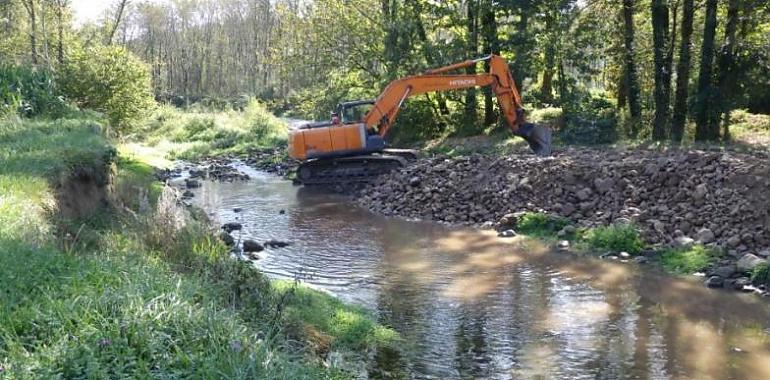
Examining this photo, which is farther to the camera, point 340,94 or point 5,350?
point 340,94

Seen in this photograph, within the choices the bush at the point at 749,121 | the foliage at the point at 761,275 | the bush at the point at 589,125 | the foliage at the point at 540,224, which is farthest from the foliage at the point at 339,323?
the bush at the point at 749,121

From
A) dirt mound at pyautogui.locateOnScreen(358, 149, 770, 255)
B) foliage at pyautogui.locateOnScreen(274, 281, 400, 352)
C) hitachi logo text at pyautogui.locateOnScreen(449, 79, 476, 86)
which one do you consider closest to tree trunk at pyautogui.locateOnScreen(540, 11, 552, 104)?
hitachi logo text at pyautogui.locateOnScreen(449, 79, 476, 86)

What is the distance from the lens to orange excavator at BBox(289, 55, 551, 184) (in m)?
17.9

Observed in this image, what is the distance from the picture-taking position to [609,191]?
13.0 meters

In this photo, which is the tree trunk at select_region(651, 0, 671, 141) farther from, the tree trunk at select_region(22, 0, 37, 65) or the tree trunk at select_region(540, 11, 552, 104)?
the tree trunk at select_region(22, 0, 37, 65)

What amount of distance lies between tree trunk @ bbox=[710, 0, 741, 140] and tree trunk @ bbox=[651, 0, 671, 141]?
4.02ft

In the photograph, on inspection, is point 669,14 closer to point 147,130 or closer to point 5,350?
point 5,350

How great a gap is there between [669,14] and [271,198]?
12480mm

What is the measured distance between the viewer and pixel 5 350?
3578 millimetres

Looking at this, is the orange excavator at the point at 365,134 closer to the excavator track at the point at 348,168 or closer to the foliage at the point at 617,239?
the excavator track at the point at 348,168

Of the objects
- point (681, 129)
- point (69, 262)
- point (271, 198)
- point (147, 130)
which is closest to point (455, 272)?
point (69, 262)

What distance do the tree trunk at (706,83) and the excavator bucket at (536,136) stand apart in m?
4.03

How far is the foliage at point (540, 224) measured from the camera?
41.3 ft

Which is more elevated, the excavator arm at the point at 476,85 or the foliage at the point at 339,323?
the excavator arm at the point at 476,85
